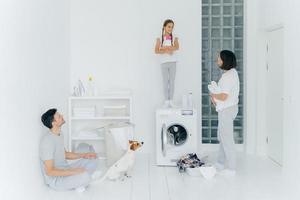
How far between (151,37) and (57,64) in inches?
59.2

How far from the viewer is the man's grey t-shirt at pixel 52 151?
3.99 metres

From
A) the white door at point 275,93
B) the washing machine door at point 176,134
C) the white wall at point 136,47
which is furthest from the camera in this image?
the white wall at point 136,47

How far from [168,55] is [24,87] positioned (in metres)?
2.57

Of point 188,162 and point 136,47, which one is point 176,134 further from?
point 136,47

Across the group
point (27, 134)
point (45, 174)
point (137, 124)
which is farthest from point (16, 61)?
point (137, 124)

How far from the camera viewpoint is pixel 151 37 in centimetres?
600

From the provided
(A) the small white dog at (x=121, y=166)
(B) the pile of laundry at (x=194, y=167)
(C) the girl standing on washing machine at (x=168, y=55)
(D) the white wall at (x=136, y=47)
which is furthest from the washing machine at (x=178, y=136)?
(D) the white wall at (x=136, y=47)

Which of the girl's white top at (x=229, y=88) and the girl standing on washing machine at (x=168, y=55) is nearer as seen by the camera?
the girl's white top at (x=229, y=88)

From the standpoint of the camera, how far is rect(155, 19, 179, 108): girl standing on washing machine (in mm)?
5609

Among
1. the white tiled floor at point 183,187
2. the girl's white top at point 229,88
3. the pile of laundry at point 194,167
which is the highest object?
the girl's white top at point 229,88

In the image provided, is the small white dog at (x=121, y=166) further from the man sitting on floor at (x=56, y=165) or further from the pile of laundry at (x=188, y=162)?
the pile of laundry at (x=188, y=162)

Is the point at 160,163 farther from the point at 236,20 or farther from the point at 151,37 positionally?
the point at 236,20

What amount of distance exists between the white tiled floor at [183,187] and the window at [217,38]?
1229 mm

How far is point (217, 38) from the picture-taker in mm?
6152
